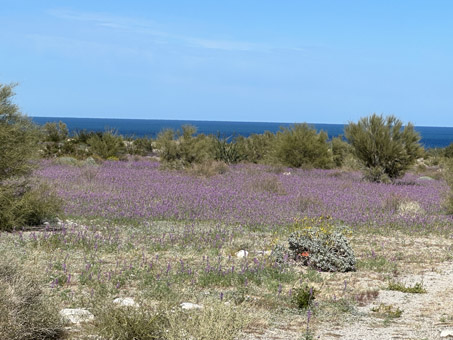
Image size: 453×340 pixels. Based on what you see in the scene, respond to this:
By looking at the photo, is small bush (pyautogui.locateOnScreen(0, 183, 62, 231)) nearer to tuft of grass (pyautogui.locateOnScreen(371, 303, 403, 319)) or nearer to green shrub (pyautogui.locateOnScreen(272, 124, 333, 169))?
tuft of grass (pyautogui.locateOnScreen(371, 303, 403, 319))

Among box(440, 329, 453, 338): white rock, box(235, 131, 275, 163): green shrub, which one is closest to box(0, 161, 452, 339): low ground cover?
box(440, 329, 453, 338): white rock

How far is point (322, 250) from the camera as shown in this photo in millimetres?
9336

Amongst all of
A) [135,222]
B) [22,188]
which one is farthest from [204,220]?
[22,188]

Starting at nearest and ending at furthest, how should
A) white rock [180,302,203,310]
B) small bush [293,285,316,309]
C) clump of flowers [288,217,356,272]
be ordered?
white rock [180,302,203,310] < small bush [293,285,316,309] < clump of flowers [288,217,356,272]

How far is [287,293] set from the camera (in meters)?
7.59

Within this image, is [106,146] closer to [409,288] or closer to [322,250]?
[322,250]

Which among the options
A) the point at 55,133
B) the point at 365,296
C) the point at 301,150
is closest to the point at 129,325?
the point at 365,296

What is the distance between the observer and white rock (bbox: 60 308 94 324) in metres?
5.95

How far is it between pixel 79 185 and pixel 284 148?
48.1 feet

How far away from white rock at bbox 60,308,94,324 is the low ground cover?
0.11 m

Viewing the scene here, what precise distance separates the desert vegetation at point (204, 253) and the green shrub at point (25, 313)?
2cm

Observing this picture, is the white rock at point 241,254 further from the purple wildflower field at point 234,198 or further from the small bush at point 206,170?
the small bush at point 206,170

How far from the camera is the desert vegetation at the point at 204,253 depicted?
569cm

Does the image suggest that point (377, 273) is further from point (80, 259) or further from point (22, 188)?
point (22, 188)
